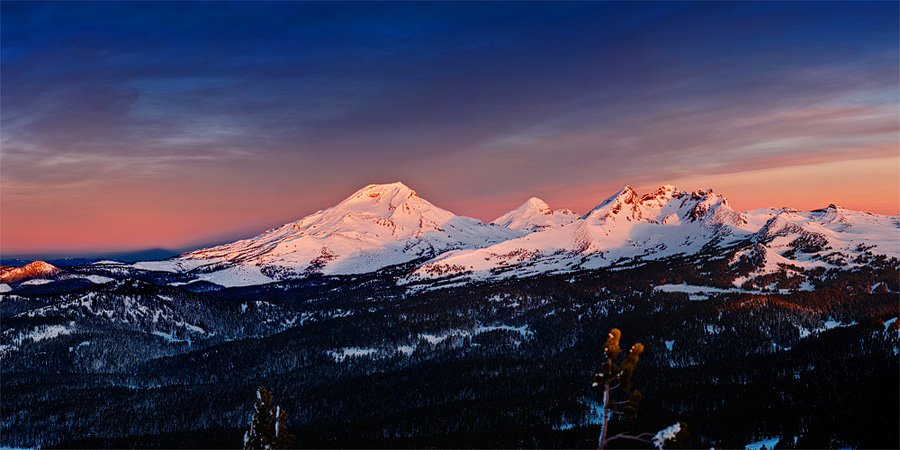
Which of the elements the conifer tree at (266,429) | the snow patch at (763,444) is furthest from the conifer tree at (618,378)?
the snow patch at (763,444)

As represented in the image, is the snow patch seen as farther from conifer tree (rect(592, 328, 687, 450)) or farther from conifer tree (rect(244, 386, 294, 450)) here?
conifer tree (rect(592, 328, 687, 450))

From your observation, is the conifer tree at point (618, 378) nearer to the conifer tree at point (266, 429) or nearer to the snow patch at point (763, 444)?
the conifer tree at point (266, 429)

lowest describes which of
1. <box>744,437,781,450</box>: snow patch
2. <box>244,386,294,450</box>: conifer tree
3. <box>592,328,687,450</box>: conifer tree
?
<box>744,437,781,450</box>: snow patch

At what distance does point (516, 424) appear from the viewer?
18100 cm

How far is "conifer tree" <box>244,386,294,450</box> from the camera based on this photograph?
5088 cm

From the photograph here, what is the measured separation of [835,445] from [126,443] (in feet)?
673

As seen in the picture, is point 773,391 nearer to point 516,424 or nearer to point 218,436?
point 516,424

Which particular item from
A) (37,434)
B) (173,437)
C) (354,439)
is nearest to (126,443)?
(173,437)

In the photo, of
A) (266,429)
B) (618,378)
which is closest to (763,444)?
(266,429)

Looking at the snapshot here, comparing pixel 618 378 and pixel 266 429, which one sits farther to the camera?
pixel 266 429

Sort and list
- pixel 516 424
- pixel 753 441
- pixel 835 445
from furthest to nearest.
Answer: pixel 516 424, pixel 753 441, pixel 835 445

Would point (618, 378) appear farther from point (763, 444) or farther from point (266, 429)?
point (763, 444)

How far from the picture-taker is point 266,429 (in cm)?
5116

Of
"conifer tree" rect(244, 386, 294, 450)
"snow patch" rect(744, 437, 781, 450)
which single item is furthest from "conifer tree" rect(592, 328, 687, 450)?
"snow patch" rect(744, 437, 781, 450)
